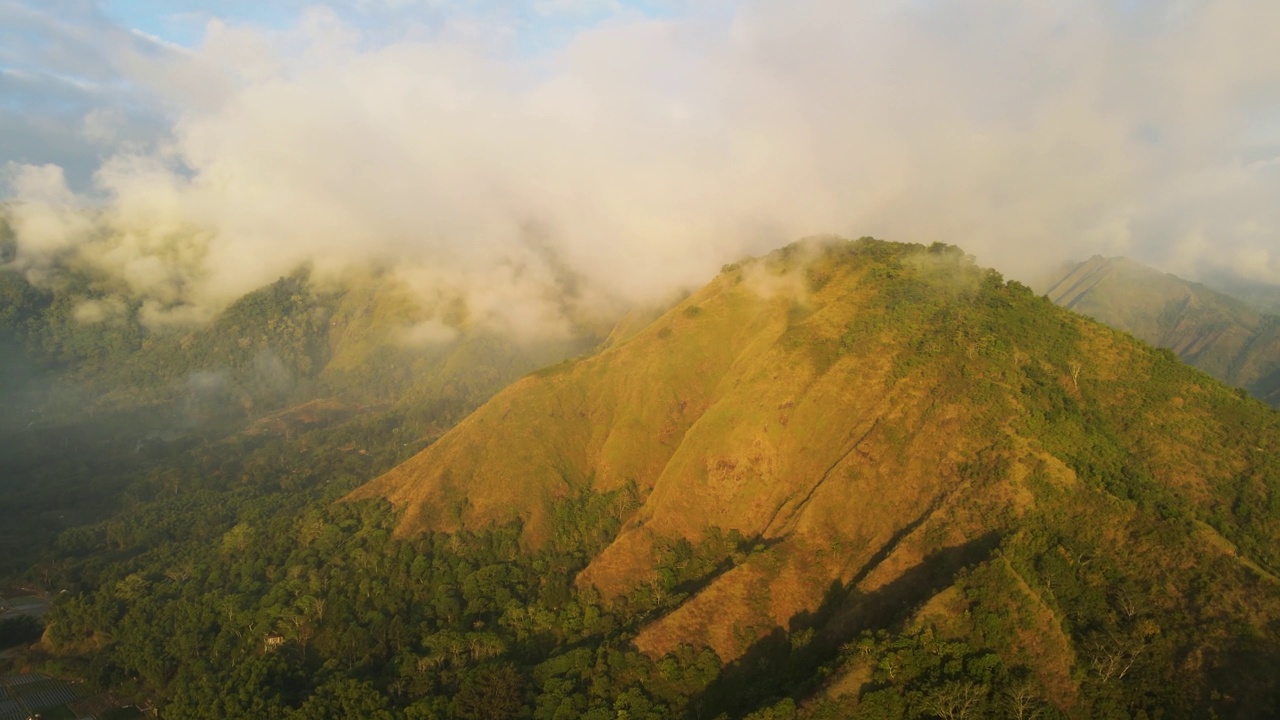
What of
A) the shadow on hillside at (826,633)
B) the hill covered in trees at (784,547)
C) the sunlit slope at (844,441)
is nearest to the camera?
the hill covered in trees at (784,547)

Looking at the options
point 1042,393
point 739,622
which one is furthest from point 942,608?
point 1042,393

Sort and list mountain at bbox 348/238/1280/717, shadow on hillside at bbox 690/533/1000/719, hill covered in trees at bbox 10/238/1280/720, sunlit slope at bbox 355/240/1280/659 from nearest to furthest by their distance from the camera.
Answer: mountain at bbox 348/238/1280/717
hill covered in trees at bbox 10/238/1280/720
shadow on hillside at bbox 690/533/1000/719
sunlit slope at bbox 355/240/1280/659

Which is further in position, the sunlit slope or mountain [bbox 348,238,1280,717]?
the sunlit slope

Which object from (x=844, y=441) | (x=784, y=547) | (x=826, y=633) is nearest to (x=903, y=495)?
(x=844, y=441)

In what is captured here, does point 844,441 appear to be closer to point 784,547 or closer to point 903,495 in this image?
point 903,495

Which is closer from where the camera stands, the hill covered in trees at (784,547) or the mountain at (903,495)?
the mountain at (903,495)
